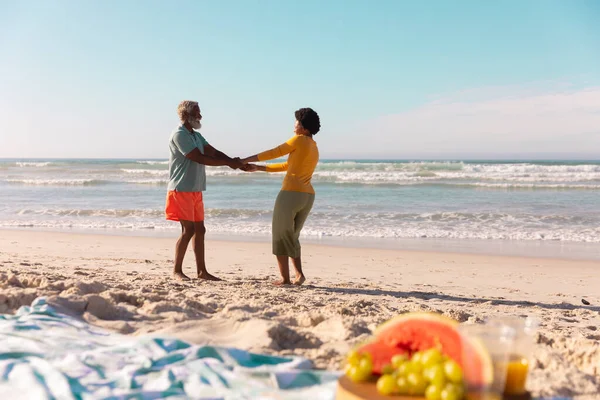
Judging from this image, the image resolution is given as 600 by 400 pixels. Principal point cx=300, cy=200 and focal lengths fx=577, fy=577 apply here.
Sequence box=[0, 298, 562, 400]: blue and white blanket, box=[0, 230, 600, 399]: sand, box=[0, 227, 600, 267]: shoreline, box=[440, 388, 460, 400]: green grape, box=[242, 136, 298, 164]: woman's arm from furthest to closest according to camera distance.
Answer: box=[0, 227, 600, 267]: shoreline < box=[242, 136, 298, 164]: woman's arm < box=[0, 230, 600, 399]: sand < box=[0, 298, 562, 400]: blue and white blanket < box=[440, 388, 460, 400]: green grape

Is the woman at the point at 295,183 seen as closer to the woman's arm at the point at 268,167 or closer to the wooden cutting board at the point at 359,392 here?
the woman's arm at the point at 268,167

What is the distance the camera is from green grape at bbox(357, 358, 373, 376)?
224cm

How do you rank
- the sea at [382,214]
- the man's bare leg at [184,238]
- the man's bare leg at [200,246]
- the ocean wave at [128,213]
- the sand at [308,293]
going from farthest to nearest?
the ocean wave at [128,213] < the sea at [382,214] < the man's bare leg at [200,246] < the man's bare leg at [184,238] < the sand at [308,293]

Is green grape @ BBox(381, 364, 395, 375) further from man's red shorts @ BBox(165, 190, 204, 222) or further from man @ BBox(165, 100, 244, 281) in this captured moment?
man's red shorts @ BBox(165, 190, 204, 222)

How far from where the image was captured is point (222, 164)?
239 inches

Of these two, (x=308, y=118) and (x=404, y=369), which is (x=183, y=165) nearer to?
(x=308, y=118)

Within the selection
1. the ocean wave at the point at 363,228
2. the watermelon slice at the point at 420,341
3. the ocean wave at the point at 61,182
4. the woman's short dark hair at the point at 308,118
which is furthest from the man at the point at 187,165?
the ocean wave at the point at 61,182

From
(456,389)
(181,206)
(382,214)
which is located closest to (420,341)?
(456,389)

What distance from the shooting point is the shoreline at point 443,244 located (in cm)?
935

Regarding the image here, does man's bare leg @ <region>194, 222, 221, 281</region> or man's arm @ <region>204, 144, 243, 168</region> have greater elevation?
man's arm @ <region>204, 144, 243, 168</region>

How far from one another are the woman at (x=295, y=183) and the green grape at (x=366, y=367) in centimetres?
375

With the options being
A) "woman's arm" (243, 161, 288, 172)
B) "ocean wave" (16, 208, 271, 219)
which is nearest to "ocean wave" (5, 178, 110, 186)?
"ocean wave" (16, 208, 271, 219)

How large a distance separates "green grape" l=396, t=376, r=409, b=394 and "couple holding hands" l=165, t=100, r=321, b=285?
157 inches

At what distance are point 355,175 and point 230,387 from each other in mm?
28119
